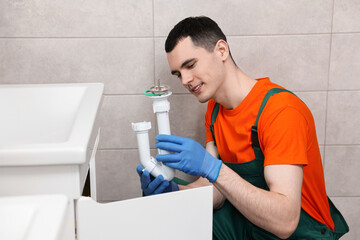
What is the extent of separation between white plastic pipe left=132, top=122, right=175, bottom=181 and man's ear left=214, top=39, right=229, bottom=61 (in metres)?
0.41

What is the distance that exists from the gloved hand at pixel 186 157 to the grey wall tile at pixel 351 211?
100cm

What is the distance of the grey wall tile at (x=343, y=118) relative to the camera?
171 centimetres

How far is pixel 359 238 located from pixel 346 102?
678 millimetres

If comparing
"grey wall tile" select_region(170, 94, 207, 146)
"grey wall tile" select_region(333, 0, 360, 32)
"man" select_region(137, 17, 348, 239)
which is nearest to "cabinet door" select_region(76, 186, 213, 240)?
"man" select_region(137, 17, 348, 239)

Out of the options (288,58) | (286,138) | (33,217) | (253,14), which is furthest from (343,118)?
(33,217)

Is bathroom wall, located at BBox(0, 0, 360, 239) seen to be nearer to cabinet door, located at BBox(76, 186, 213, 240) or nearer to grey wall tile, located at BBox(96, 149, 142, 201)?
grey wall tile, located at BBox(96, 149, 142, 201)

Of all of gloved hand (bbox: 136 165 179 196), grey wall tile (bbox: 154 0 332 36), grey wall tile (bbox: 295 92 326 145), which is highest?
grey wall tile (bbox: 154 0 332 36)

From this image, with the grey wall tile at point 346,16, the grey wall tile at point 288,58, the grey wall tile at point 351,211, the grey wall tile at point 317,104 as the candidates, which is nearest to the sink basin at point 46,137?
the grey wall tile at point 288,58

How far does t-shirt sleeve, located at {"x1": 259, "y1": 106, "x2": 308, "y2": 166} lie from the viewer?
43.3 inches

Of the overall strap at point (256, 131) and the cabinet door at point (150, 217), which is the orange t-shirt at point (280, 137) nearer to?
the overall strap at point (256, 131)

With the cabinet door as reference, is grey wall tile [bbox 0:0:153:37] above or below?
above

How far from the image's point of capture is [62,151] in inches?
27.9

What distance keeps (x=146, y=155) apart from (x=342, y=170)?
1.13m

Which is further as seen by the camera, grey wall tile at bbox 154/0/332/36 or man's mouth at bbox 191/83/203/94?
grey wall tile at bbox 154/0/332/36
